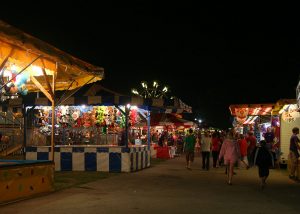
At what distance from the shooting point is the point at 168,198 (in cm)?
1060

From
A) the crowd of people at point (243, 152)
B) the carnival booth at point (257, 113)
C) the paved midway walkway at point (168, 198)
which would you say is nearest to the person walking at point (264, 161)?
the crowd of people at point (243, 152)

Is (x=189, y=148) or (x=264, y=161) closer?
(x=264, y=161)

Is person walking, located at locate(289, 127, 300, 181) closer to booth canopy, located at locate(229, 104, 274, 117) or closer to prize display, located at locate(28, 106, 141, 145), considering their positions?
prize display, located at locate(28, 106, 141, 145)

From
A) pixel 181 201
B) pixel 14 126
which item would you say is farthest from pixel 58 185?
pixel 14 126

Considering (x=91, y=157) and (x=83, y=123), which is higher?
(x=83, y=123)

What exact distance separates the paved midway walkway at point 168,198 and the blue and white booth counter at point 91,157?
2218 mm

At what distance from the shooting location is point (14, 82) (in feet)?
41.0

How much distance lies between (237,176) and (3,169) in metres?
9.25

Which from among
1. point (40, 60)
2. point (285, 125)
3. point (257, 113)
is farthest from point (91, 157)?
point (257, 113)

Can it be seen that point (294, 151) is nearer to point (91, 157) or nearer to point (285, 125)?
point (285, 125)

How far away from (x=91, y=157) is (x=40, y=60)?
655 cm

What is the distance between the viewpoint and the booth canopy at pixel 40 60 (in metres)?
9.50

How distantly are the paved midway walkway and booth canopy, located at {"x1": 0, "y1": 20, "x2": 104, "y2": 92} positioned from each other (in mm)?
3081

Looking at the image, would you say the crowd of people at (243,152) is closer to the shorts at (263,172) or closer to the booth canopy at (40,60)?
the shorts at (263,172)
